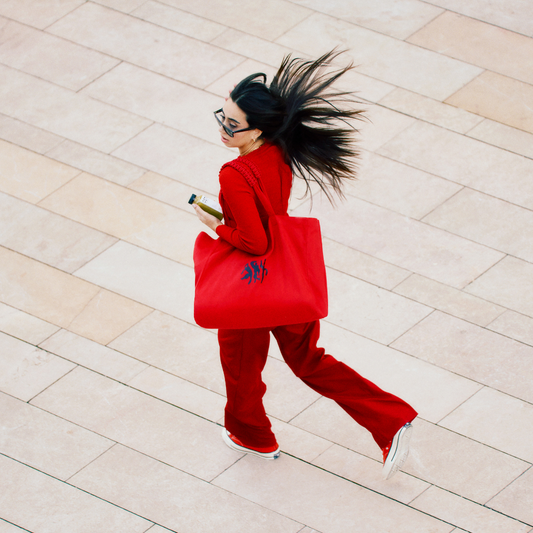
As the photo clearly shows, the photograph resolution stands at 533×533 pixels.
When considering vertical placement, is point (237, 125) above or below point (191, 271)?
above

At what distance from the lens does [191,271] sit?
5.85m

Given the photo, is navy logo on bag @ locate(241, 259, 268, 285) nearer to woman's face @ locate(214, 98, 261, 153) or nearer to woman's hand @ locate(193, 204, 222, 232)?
woman's hand @ locate(193, 204, 222, 232)

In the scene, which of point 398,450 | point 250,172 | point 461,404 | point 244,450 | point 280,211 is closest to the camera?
point 250,172

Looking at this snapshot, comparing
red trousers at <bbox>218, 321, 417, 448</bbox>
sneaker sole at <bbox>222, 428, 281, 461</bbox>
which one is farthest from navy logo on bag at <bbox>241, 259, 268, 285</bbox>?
sneaker sole at <bbox>222, 428, 281, 461</bbox>

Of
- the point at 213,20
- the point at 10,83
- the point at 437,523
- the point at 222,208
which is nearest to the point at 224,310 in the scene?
the point at 222,208

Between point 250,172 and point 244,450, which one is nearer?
point 250,172

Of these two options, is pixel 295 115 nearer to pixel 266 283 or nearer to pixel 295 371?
pixel 266 283

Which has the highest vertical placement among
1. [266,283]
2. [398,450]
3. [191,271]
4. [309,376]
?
[266,283]

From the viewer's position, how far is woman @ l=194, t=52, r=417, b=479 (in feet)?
12.5

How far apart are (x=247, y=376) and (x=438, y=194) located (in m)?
2.65

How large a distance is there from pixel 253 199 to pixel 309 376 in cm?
103

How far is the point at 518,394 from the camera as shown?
5.00 meters

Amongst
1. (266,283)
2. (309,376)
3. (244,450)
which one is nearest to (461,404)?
(309,376)

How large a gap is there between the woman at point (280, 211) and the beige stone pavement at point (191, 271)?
1.19 ft
